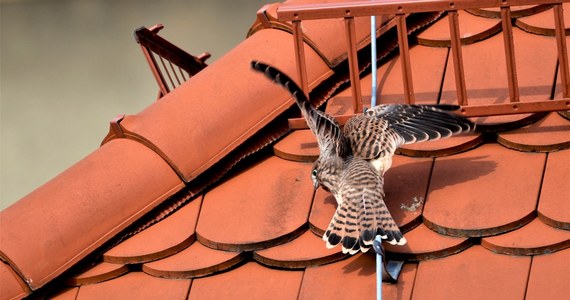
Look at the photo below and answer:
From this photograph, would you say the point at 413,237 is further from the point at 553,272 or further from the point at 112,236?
the point at 112,236

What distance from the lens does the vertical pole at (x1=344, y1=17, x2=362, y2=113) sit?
5250mm

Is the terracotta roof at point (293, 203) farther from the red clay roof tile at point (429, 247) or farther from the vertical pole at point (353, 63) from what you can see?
the vertical pole at point (353, 63)

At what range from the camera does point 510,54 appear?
16.9ft

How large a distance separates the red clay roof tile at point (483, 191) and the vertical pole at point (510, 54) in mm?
167

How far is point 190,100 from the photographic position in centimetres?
553

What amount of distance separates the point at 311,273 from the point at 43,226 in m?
0.79

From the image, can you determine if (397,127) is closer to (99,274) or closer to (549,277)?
(549,277)

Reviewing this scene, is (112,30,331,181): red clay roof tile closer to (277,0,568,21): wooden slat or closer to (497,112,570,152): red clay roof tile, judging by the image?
(277,0,568,21): wooden slat

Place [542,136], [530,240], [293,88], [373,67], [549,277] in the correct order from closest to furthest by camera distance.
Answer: [549,277], [530,240], [542,136], [293,88], [373,67]

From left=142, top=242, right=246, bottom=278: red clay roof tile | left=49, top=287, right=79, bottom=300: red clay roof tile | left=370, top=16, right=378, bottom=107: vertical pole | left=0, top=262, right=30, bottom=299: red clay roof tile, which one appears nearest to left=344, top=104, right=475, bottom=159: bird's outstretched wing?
left=370, top=16, right=378, bottom=107: vertical pole

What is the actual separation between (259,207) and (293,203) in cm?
9

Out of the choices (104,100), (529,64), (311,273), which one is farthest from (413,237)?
A: (104,100)

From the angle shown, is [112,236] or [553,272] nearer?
[553,272]

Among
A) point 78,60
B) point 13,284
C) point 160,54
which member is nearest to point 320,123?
point 13,284
